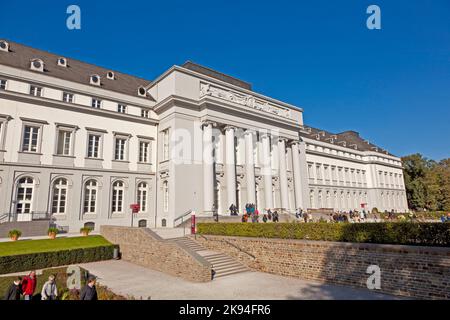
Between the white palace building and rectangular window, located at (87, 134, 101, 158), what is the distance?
0.10 metres

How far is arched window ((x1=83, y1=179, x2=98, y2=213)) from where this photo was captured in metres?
27.9

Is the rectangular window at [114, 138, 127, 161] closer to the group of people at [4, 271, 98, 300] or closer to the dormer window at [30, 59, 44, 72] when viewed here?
the dormer window at [30, 59, 44, 72]

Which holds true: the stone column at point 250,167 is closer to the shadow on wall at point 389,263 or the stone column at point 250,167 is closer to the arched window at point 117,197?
the arched window at point 117,197

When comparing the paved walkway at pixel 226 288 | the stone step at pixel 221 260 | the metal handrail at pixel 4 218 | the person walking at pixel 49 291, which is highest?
the metal handrail at pixel 4 218

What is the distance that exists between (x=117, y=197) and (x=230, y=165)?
510 inches

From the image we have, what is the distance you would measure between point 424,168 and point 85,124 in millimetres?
82732

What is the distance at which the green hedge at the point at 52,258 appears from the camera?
1598cm

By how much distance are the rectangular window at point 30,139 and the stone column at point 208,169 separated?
16210mm

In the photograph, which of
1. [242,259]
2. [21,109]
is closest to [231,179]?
[242,259]

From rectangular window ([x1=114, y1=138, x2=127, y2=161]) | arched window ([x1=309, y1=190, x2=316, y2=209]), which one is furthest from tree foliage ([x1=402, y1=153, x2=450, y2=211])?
rectangular window ([x1=114, y1=138, x2=127, y2=161])

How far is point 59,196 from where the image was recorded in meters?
26.4

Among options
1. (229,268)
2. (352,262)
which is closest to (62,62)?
(229,268)

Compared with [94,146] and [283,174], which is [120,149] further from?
[283,174]

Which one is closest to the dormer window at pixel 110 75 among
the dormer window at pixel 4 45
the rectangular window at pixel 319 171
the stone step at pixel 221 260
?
the dormer window at pixel 4 45
